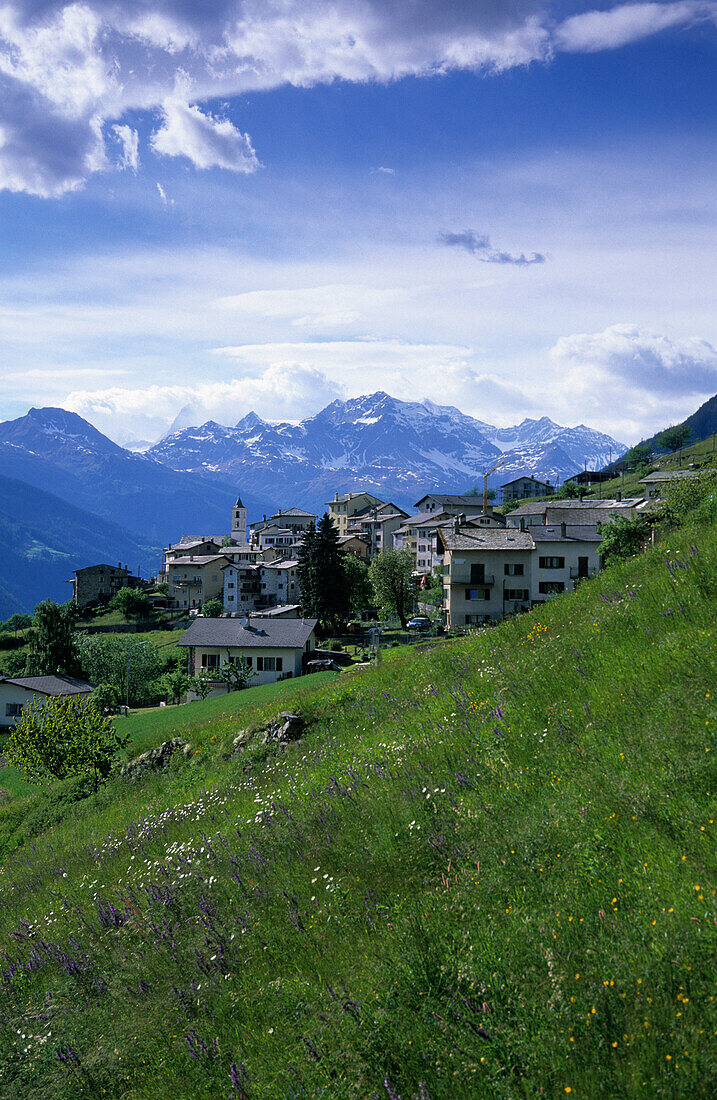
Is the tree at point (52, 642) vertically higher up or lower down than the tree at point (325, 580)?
lower down

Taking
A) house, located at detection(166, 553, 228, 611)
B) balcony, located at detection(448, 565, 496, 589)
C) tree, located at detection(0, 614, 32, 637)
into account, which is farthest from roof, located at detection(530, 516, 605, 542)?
tree, located at detection(0, 614, 32, 637)

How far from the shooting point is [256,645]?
72938mm

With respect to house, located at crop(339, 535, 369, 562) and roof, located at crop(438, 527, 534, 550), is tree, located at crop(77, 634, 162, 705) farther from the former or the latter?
house, located at crop(339, 535, 369, 562)

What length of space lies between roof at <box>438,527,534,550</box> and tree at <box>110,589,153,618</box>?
11447 centimetres

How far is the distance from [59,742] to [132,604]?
469 ft

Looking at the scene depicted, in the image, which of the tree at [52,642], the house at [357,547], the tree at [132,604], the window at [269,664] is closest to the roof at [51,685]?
the tree at [52,642]

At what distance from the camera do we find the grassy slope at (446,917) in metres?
4.24

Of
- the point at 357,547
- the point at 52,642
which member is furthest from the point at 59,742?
the point at 357,547

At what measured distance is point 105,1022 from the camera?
6418 mm

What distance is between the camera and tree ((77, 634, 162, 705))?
91188mm

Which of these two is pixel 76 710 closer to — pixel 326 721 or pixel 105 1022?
pixel 326 721

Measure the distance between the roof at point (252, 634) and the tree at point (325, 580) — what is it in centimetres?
1659

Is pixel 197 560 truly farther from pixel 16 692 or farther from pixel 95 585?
pixel 16 692

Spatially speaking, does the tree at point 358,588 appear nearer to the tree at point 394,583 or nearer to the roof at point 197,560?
the tree at point 394,583
